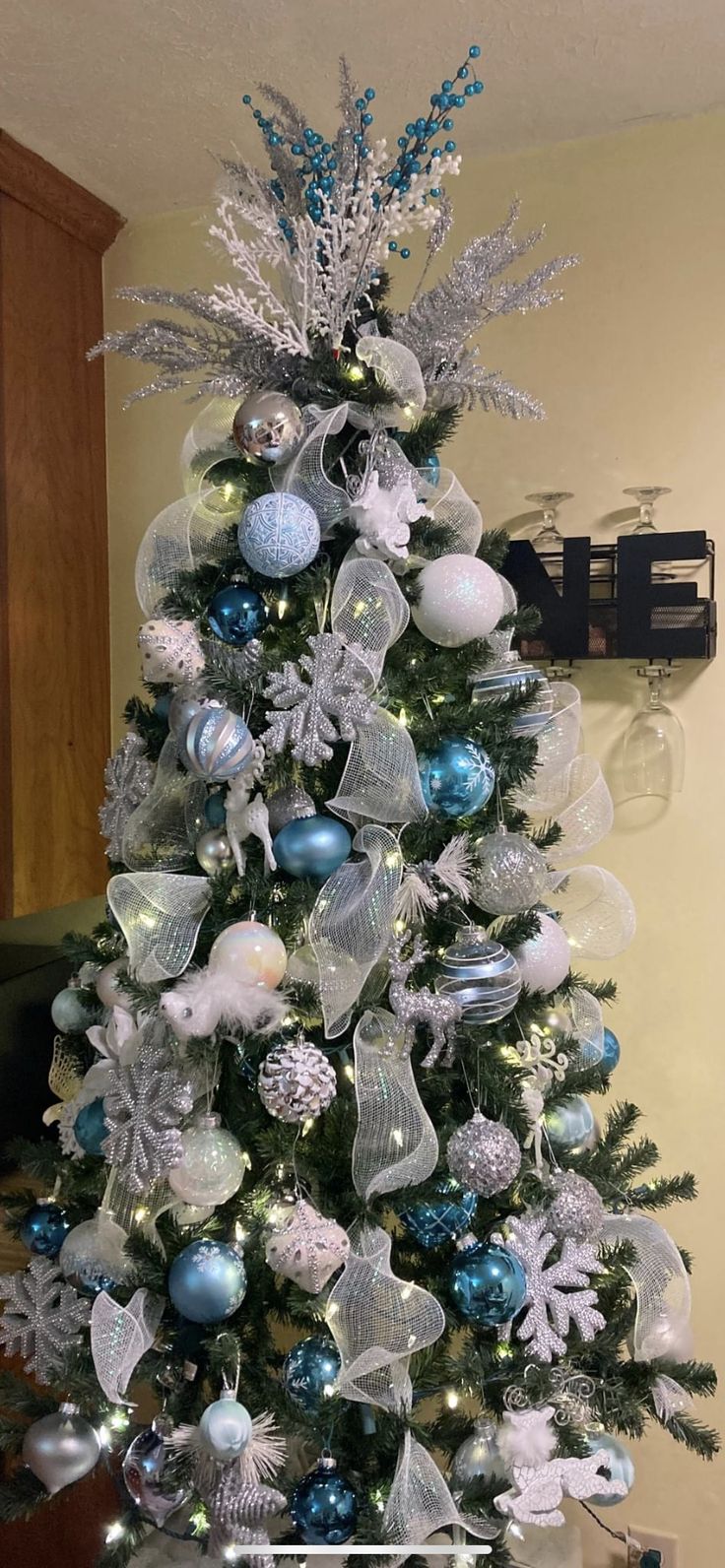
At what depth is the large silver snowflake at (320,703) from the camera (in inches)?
40.0

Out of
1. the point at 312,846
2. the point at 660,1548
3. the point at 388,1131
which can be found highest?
the point at 312,846

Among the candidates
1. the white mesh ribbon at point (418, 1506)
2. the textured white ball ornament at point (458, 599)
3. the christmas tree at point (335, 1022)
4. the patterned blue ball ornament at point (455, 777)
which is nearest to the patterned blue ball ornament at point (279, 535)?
the christmas tree at point (335, 1022)

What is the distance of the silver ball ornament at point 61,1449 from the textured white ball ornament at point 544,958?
0.63 metres

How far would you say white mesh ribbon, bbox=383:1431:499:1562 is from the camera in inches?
35.8

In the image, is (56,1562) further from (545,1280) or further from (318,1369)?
(545,1280)

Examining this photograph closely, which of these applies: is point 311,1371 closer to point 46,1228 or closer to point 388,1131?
point 388,1131

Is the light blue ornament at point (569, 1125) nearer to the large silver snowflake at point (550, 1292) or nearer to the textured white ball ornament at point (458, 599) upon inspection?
the large silver snowflake at point (550, 1292)

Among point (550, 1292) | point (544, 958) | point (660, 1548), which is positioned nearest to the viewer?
point (550, 1292)

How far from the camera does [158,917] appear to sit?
1.02 metres

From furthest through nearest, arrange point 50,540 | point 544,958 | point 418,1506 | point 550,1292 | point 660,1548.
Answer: point 50,540 < point 660,1548 < point 544,958 < point 550,1292 < point 418,1506

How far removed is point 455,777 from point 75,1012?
0.56 meters

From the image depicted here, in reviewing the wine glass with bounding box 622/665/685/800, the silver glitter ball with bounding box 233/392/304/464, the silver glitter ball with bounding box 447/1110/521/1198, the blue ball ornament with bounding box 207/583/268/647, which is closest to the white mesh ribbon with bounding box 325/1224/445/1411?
the silver glitter ball with bounding box 447/1110/521/1198

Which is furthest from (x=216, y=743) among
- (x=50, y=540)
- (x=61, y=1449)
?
(x=50, y=540)

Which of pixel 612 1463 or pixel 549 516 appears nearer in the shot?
pixel 612 1463
